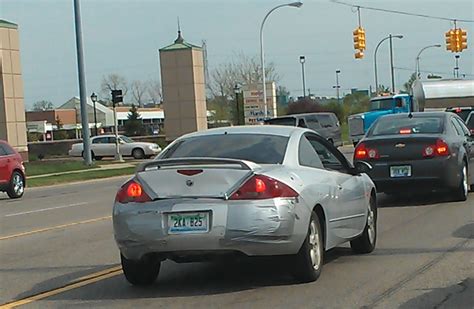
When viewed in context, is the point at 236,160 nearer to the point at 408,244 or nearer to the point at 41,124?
the point at 408,244

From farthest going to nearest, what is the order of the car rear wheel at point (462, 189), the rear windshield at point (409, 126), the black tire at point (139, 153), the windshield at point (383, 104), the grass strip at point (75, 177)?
the black tire at point (139, 153) → the windshield at point (383, 104) → the grass strip at point (75, 177) → the rear windshield at point (409, 126) → the car rear wheel at point (462, 189)

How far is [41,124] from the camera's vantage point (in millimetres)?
98188

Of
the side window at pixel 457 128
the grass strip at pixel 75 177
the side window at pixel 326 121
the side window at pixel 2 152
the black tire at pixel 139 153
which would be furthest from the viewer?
the black tire at pixel 139 153

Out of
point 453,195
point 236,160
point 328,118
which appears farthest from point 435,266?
point 328,118

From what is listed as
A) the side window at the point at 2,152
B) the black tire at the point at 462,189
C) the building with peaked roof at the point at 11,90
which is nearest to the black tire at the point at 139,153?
the building with peaked roof at the point at 11,90

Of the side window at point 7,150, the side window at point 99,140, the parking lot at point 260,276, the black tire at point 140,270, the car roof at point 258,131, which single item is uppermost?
the car roof at point 258,131

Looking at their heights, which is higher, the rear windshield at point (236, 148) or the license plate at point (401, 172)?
the rear windshield at point (236, 148)

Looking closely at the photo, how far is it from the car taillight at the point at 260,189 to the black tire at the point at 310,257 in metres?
0.54

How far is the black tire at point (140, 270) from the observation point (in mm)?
8500

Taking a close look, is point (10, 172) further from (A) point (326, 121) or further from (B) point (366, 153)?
(A) point (326, 121)

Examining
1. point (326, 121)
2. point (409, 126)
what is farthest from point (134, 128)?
point (409, 126)

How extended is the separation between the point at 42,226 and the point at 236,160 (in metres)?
8.17

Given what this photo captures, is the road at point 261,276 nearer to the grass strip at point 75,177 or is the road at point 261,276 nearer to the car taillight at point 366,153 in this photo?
the car taillight at point 366,153

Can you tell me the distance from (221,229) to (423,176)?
8.20m
